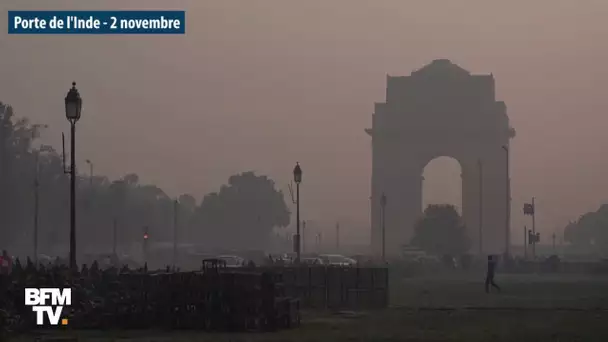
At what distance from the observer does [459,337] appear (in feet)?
74.8

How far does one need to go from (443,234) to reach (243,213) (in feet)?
202

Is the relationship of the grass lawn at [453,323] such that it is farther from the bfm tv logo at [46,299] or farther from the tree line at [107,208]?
the tree line at [107,208]

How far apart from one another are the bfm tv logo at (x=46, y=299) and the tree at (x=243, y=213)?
124 m

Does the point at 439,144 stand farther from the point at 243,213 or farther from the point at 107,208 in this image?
the point at 243,213

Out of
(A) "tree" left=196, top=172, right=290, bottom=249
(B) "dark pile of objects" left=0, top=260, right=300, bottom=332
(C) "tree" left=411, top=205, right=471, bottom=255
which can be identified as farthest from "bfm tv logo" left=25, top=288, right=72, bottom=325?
(A) "tree" left=196, top=172, right=290, bottom=249

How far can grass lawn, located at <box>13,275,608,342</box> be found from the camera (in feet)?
74.4

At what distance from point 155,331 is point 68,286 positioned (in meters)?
1.90

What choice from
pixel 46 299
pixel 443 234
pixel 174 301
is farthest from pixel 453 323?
pixel 443 234

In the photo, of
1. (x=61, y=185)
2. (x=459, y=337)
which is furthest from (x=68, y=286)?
(x=61, y=185)

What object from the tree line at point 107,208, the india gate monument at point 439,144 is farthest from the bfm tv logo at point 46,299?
the india gate monument at point 439,144

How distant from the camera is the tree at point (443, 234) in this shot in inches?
3949

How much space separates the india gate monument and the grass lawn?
70669mm

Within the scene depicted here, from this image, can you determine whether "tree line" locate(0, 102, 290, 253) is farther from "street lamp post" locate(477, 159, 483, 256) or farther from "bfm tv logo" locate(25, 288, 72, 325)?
"bfm tv logo" locate(25, 288, 72, 325)

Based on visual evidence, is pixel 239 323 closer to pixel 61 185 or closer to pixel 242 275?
pixel 242 275
